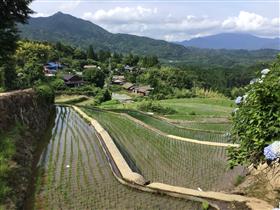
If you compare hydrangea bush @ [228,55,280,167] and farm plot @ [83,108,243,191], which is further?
farm plot @ [83,108,243,191]

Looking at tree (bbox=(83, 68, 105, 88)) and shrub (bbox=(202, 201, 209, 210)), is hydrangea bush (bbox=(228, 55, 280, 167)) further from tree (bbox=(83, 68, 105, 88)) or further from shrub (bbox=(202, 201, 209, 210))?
tree (bbox=(83, 68, 105, 88))

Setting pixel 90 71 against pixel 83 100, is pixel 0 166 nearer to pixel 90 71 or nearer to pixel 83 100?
pixel 83 100

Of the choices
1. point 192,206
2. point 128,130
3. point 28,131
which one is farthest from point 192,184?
point 128,130

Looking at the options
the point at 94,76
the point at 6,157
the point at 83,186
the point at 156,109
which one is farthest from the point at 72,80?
the point at 83,186

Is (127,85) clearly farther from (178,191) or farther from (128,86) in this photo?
(178,191)

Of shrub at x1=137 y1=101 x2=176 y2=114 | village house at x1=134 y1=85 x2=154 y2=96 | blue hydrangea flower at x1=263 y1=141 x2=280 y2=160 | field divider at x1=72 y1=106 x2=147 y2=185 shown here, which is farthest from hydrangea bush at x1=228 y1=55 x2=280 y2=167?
village house at x1=134 y1=85 x2=154 y2=96

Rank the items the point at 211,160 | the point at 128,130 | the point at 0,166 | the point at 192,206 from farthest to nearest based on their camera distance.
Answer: the point at 128,130 → the point at 211,160 → the point at 0,166 → the point at 192,206

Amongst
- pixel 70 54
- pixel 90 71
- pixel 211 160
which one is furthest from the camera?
pixel 70 54
